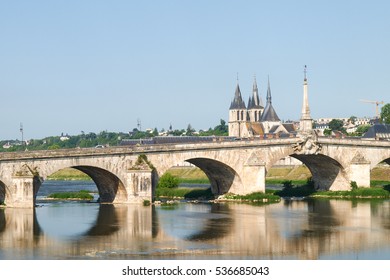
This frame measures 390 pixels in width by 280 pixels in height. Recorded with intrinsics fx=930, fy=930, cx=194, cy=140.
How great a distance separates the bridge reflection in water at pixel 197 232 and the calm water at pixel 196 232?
45 millimetres

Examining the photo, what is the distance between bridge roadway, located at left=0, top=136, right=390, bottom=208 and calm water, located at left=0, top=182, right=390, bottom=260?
215 centimetres

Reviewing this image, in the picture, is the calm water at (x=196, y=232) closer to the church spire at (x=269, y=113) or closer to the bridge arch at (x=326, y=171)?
the bridge arch at (x=326, y=171)

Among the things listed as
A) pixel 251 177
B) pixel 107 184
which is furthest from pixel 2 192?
pixel 251 177

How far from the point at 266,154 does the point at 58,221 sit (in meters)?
27.5

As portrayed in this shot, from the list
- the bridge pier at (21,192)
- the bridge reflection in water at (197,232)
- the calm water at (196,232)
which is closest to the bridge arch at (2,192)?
the bridge pier at (21,192)

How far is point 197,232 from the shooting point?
2267 inches

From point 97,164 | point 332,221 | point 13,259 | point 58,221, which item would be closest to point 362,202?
point 332,221

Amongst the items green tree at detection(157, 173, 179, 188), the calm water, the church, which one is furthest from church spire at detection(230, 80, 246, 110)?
the calm water

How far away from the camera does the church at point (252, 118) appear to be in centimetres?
16450

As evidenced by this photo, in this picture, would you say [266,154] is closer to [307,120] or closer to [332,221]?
[307,120]

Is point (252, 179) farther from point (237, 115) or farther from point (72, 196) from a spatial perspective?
point (237, 115)

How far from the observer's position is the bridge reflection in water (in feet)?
161

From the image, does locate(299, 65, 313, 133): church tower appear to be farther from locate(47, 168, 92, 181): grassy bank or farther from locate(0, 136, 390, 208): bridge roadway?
locate(47, 168, 92, 181): grassy bank

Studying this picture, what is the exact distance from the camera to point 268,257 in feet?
157
